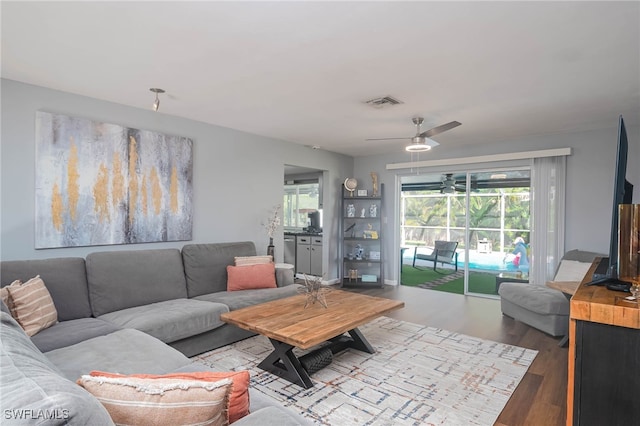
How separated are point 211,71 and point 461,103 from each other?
7.77ft

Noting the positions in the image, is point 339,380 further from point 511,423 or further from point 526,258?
point 526,258

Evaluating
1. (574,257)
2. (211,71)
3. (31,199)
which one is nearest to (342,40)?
(211,71)

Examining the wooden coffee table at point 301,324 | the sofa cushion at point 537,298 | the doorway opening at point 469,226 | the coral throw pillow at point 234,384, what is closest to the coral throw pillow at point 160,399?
the coral throw pillow at point 234,384

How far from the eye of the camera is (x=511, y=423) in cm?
219

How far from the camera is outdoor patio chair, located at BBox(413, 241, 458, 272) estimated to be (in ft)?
21.9

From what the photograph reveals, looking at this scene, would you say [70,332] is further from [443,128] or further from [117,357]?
[443,128]

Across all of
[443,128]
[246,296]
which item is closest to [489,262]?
[443,128]

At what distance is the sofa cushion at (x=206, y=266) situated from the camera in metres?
3.75

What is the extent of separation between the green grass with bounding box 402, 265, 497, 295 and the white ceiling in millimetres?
2861

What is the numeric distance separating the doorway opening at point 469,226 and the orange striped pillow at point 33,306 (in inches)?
213

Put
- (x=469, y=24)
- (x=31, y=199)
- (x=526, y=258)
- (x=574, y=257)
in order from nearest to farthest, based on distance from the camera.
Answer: (x=469, y=24)
(x=31, y=199)
(x=574, y=257)
(x=526, y=258)

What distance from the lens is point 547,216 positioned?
480 cm

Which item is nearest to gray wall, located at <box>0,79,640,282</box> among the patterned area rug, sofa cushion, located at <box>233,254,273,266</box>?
sofa cushion, located at <box>233,254,273,266</box>

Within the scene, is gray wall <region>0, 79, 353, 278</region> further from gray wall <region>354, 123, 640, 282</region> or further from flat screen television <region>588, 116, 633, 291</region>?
flat screen television <region>588, 116, 633, 291</region>
